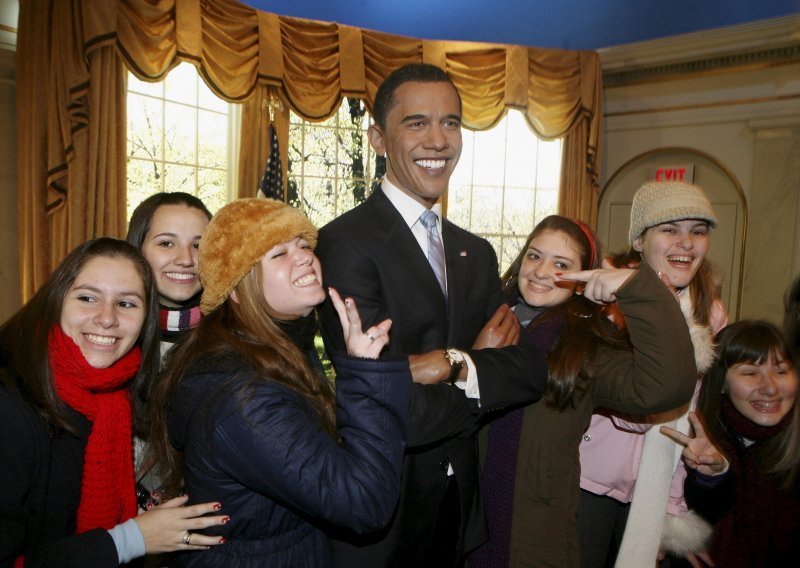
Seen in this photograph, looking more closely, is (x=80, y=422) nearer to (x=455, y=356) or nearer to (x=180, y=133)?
(x=455, y=356)

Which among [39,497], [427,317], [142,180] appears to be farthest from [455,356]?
[142,180]

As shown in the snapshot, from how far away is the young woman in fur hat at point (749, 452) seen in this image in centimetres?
192

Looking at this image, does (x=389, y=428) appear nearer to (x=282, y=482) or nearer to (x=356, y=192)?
(x=282, y=482)

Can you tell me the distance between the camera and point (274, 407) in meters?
1.19

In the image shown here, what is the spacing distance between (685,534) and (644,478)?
343 millimetres

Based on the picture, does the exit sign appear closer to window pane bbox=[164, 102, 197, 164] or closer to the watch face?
window pane bbox=[164, 102, 197, 164]

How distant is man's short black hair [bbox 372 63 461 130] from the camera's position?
165 cm

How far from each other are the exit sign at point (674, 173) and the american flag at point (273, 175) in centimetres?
416

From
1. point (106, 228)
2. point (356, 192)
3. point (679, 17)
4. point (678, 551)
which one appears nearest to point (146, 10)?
point (106, 228)

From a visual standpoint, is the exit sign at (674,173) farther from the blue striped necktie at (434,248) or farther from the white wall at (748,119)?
the blue striped necktie at (434,248)

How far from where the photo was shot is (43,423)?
1348 mm

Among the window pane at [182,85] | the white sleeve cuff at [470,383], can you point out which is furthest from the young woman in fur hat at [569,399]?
the window pane at [182,85]

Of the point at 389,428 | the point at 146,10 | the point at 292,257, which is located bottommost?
the point at 389,428

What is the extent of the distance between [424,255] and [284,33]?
4.07 meters
